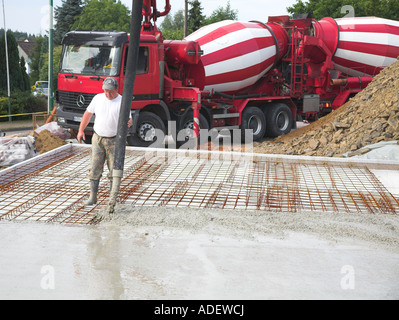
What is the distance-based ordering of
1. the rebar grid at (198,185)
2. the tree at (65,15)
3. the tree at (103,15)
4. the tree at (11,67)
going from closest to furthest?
the rebar grid at (198,185)
the tree at (11,67)
the tree at (103,15)
the tree at (65,15)

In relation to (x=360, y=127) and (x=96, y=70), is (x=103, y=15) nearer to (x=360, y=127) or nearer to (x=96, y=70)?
(x=96, y=70)

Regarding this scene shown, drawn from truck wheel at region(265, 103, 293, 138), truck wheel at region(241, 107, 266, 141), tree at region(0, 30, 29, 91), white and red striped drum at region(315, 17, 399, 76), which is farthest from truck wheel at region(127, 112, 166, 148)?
tree at region(0, 30, 29, 91)

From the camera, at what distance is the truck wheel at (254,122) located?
14625 mm

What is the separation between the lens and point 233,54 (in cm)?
1373

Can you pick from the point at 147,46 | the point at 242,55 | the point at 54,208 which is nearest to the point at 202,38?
the point at 242,55

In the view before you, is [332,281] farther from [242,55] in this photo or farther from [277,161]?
[242,55]

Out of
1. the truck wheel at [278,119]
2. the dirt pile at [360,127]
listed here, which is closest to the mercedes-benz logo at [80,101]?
the dirt pile at [360,127]

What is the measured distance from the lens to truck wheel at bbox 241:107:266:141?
48.0 feet

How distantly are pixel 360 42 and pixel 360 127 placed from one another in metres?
5.31

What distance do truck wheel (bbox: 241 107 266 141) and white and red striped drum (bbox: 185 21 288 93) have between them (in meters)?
0.71

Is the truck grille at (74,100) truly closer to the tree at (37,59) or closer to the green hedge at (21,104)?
the green hedge at (21,104)

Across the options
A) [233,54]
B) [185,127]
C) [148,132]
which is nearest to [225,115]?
[185,127]

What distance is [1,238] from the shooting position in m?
5.28

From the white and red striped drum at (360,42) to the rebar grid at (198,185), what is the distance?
A: 746 cm
